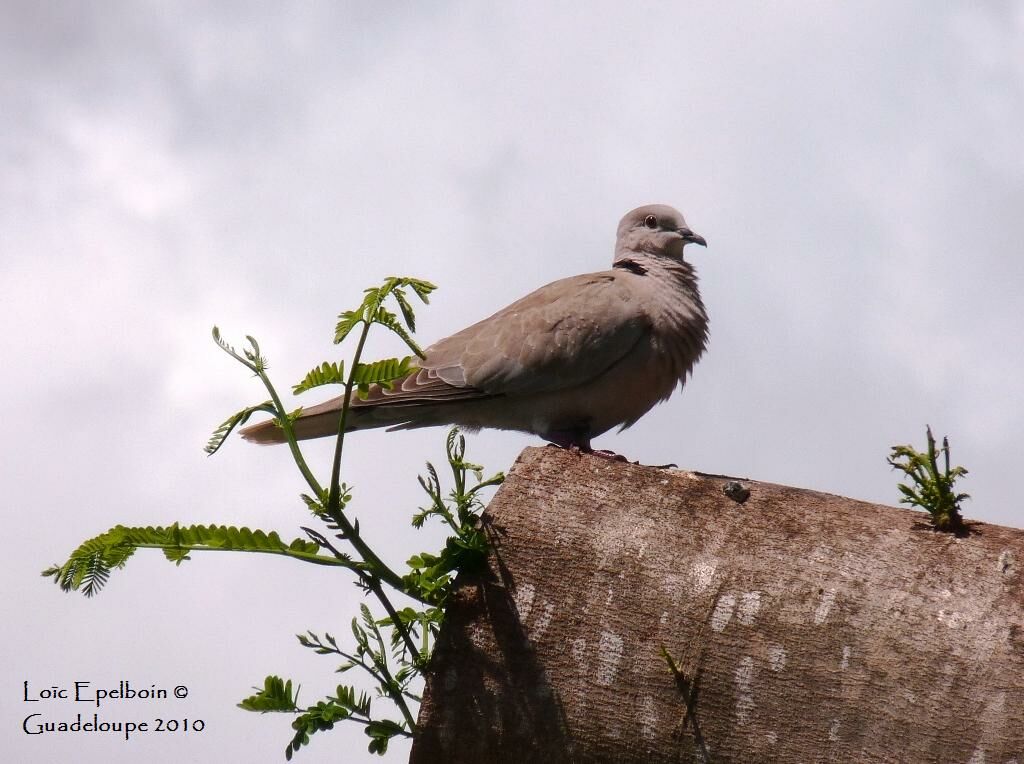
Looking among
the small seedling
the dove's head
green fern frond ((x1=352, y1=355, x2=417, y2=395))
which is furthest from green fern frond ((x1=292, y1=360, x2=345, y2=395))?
the dove's head

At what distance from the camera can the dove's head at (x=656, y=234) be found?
644 cm

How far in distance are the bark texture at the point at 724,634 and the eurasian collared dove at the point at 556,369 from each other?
258 centimetres

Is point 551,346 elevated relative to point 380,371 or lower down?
elevated

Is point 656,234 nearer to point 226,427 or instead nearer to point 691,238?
point 691,238

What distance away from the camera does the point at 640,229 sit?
6.62m

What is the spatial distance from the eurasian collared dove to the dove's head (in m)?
0.61

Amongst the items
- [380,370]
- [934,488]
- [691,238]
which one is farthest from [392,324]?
[691,238]

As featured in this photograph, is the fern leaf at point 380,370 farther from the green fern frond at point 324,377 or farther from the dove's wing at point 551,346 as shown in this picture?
the dove's wing at point 551,346

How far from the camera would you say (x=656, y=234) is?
21.3 ft

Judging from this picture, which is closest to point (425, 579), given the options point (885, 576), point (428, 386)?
point (885, 576)

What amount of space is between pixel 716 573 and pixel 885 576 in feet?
1.27

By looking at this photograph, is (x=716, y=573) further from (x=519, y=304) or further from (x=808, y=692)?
(x=519, y=304)

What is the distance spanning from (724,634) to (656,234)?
4129 millimetres

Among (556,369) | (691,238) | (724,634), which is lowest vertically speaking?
(724,634)
